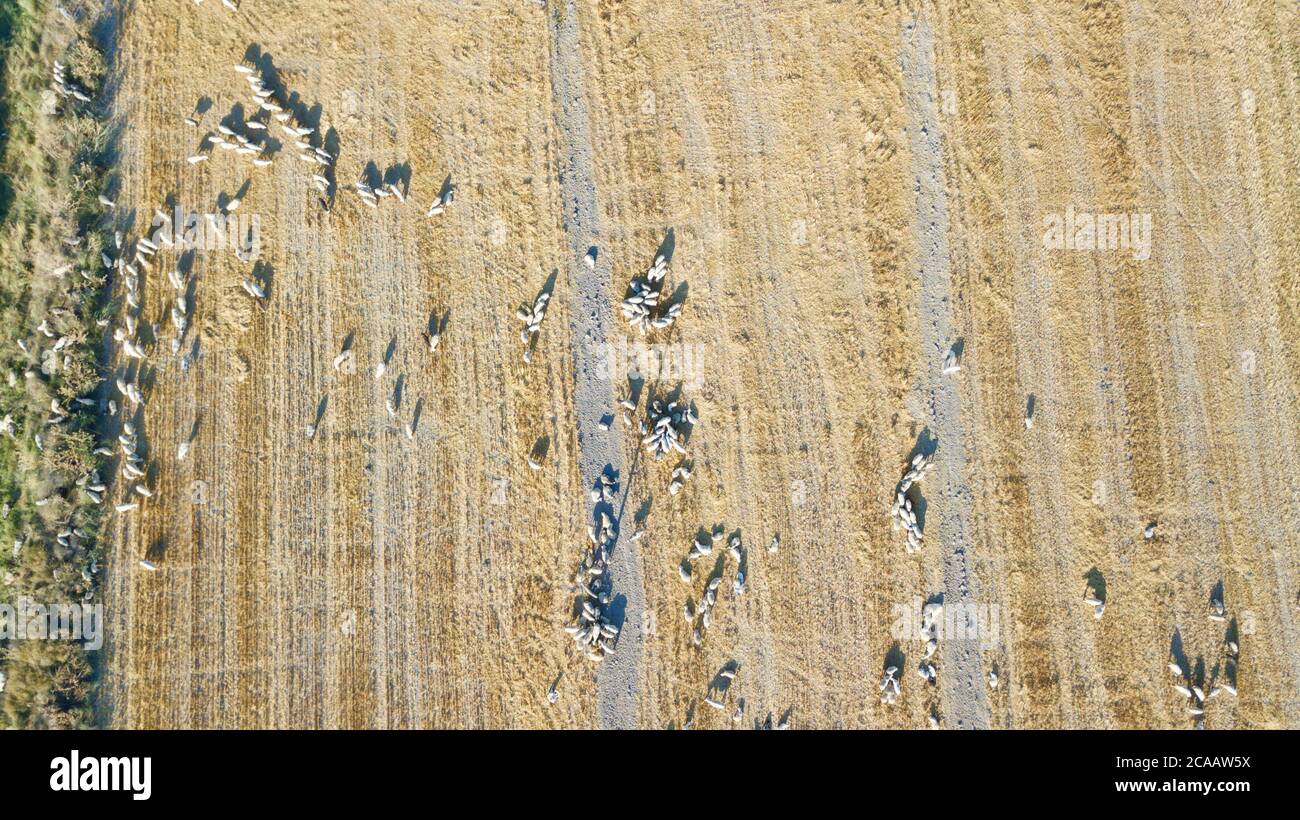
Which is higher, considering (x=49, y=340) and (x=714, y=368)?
(x=49, y=340)

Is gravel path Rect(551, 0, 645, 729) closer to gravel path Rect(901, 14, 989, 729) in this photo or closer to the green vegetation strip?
gravel path Rect(901, 14, 989, 729)

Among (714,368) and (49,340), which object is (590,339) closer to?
(714,368)

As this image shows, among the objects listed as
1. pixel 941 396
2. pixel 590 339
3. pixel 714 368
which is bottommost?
pixel 941 396

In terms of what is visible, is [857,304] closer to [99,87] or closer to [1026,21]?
[1026,21]

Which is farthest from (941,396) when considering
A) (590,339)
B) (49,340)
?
(49,340)

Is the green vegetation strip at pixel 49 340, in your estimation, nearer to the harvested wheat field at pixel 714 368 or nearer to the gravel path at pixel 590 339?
the harvested wheat field at pixel 714 368
